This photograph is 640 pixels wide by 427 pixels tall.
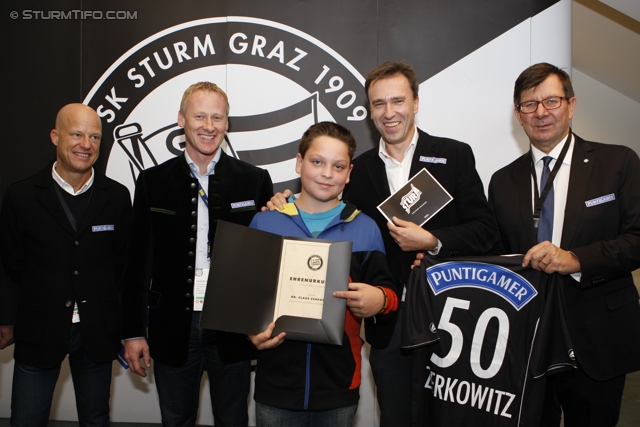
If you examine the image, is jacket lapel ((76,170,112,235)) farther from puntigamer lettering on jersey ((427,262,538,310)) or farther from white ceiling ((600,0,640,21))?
white ceiling ((600,0,640,21))

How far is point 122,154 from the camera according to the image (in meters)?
4.07

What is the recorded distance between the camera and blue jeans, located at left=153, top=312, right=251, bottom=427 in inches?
100

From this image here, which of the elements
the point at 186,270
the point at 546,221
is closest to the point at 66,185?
the point at 186,270

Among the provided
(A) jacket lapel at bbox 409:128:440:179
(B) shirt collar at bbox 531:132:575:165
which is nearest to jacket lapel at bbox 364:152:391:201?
(A) jacket lapel at bbox 409:128:440:179

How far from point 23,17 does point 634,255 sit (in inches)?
180

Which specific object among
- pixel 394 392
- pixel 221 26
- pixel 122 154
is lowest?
pixel 394 392

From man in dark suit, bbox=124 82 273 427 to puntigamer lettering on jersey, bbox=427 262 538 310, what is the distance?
0.99m

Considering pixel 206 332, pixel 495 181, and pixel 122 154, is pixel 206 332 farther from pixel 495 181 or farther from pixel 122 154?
pixel 122 154

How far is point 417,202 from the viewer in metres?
2.37

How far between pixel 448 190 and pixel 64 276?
2049 mm

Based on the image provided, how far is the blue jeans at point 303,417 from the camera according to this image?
2.05 meters

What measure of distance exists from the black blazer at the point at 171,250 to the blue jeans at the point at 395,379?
0.66 meters

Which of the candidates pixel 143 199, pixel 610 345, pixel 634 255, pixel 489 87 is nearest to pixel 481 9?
pixel 489 87

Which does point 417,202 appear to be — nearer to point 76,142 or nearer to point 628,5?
point 76,142
